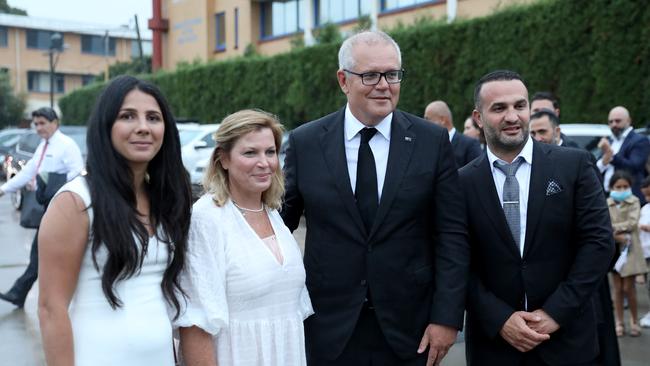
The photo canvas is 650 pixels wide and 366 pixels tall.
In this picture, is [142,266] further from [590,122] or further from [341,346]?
[590,122]

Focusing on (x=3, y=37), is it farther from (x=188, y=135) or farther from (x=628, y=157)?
(x=628, y=157)

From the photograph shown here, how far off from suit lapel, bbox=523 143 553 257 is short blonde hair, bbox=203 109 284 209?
45.1 inches

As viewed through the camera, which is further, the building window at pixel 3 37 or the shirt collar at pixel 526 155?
the building window at pixel 3 37

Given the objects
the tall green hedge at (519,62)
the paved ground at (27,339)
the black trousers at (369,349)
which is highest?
the tall green hedge at (519,62)

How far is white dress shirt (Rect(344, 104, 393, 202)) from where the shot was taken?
359cm

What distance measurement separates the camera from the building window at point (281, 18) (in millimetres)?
32625

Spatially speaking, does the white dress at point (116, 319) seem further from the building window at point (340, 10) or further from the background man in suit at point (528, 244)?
the building window at point (340, 10)

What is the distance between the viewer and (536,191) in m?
3.59

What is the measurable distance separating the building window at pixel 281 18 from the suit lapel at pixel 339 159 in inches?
1134

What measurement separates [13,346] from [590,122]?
991cm

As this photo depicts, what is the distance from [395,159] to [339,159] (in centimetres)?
26

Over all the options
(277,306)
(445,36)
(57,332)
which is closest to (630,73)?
(445,36)

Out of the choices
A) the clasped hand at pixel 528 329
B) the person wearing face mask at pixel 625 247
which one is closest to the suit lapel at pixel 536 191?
the clasped hand at pixel 528 329

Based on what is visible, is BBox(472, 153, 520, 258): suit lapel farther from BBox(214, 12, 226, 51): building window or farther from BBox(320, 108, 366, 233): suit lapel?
BBox(214, 12, 226, 51): building window
